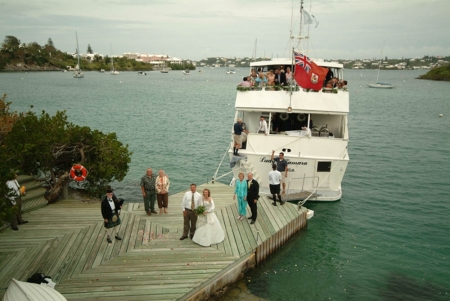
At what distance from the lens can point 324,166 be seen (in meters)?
15.1

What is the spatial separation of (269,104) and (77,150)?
8.27 m

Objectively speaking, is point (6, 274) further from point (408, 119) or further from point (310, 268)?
point (408, 119)

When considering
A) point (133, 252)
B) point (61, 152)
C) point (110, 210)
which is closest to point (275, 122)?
point (61, 152)

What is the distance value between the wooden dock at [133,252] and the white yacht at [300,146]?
3.34 metres

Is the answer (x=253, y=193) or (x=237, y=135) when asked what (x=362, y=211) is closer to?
(x=237, y=135)

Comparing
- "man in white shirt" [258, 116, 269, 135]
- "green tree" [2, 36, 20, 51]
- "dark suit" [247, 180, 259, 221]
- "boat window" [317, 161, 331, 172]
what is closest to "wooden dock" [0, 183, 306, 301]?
"dark suit" [247, 180, 259, 221]

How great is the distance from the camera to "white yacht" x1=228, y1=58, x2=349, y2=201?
48.9 ft

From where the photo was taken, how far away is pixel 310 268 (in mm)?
11062

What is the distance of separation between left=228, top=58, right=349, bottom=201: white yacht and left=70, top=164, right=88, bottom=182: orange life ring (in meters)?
6.22

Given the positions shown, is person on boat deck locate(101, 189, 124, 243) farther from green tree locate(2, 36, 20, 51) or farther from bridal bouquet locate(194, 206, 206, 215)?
green tree locate(2, 36, 20, 51)

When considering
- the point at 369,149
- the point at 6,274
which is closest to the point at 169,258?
the point at 6,274

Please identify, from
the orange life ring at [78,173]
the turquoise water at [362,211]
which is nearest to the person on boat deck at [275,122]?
the turquoise water at [362,211]

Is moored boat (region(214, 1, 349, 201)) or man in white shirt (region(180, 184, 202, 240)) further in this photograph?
moored boat (region(214, 1, 349, 201))

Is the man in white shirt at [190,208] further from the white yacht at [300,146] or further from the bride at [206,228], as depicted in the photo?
the white yacht at [300,146]
